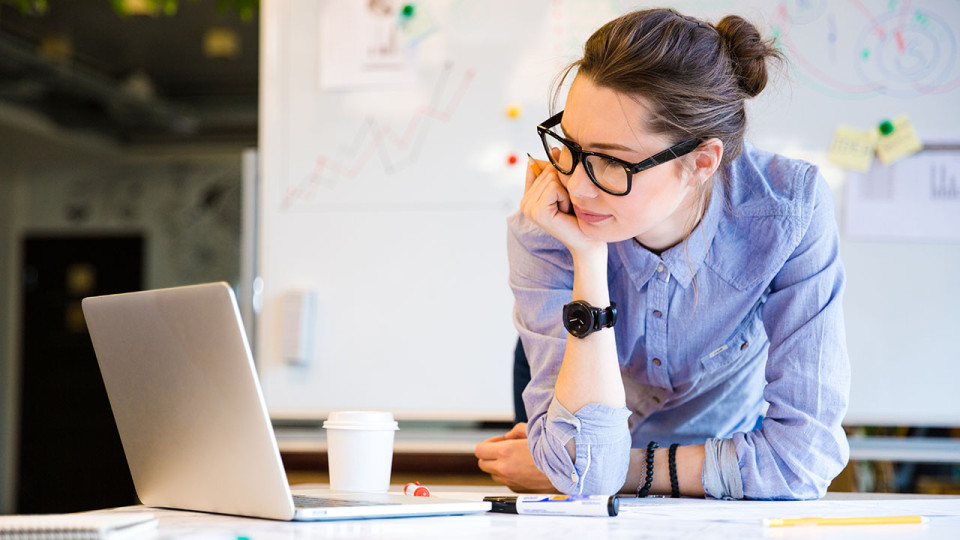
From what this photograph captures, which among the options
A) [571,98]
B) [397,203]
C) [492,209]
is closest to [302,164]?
[397,203]

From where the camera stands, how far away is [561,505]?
89 centimetres

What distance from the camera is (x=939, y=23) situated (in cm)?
213

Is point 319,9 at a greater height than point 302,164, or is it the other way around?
point 319,9

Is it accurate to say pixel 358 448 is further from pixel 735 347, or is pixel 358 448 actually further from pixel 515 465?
pixel 735 347

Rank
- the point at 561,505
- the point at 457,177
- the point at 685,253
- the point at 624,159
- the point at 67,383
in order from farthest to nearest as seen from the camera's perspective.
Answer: the point at 67,383, the point at 457,177, the point at 685,253, the point at 624,159, the point at 561,505

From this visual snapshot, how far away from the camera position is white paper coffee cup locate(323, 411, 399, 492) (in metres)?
1.09

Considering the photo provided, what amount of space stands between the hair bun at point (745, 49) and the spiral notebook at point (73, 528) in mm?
840

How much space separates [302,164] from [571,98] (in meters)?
1.37

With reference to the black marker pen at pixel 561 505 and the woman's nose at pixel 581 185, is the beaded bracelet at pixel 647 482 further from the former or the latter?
the woman's nose at pixel 581 185

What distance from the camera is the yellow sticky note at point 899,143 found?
211 centimetres

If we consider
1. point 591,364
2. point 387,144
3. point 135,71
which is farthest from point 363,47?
point 135,71

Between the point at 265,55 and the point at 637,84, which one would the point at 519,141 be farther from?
the point at 637,84

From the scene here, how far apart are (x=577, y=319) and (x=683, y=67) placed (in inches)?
12.6

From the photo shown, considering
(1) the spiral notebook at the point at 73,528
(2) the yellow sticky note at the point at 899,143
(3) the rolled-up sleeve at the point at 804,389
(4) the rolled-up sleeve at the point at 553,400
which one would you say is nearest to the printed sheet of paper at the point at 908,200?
(2) the yellow sticky note at the point at 899,143
